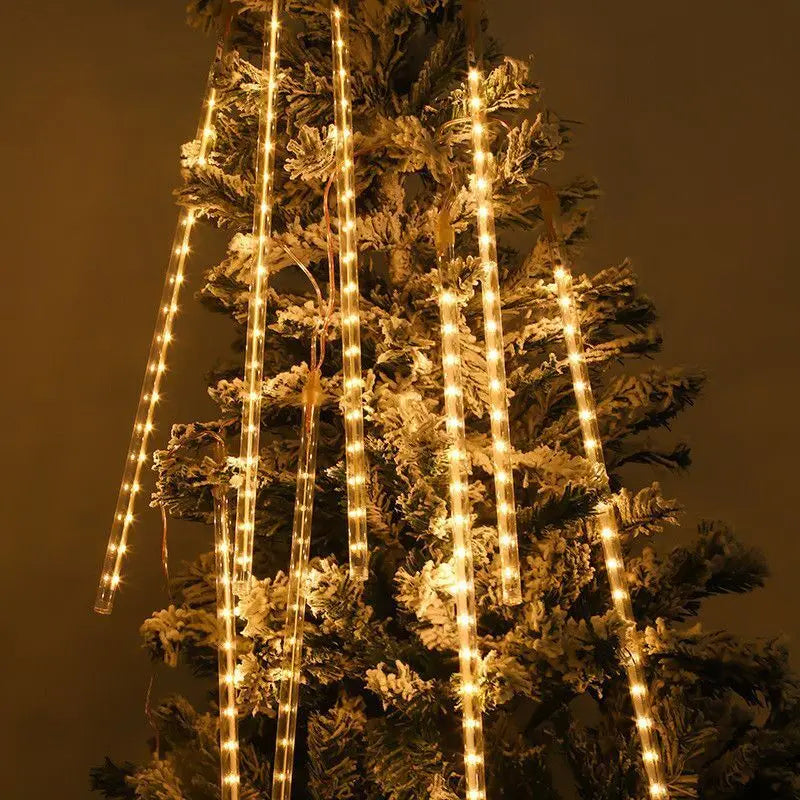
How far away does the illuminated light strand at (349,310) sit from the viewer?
3.99ft

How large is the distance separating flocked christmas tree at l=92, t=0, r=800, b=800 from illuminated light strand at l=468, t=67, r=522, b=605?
0.03m

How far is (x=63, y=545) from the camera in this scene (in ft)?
6.96

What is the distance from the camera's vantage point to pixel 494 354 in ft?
4.17

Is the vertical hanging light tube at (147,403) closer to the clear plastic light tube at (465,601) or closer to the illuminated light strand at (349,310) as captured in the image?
the illuminated light strand at (349,310)

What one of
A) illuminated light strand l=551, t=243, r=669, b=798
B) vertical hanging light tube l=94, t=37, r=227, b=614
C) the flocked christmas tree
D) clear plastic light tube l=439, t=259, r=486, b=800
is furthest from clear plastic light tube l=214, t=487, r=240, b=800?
illuminated light strand l=551, t=243, r=669, b=798

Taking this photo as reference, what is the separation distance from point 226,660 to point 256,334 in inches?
19.9

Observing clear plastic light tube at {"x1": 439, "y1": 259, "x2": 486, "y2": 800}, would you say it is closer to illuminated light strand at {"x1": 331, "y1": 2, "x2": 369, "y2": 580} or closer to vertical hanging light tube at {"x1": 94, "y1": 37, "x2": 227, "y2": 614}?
illuminated light strand at {"x1": 331, "y1": 2, "x2": 369, "y2": 580}

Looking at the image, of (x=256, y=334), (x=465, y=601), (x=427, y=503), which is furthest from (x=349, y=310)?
(x=465, y=601)

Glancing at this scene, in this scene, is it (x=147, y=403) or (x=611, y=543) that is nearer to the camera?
(x=611, y=543)

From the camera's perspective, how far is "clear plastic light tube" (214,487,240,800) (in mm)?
1238

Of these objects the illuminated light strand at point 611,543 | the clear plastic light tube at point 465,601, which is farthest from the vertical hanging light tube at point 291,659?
the illuminated light strand at point 611,543

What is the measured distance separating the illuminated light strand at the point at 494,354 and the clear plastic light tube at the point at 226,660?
42 cm

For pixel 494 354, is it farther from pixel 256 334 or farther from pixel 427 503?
pixel 256 334

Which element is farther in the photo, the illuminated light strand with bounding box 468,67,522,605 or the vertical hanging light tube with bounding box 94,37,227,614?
the vertical hanging light tube with bounding box 94,37,227,614
